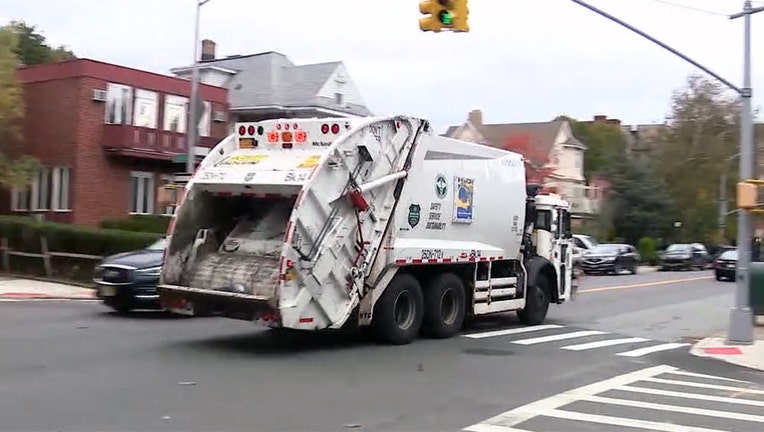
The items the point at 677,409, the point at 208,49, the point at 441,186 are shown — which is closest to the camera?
the point at 677,409

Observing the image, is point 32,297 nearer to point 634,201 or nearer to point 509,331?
point 509,331

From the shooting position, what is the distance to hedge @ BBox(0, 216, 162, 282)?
2350 centimetres

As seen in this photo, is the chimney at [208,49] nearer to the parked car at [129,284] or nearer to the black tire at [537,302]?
the parked car at [129,284]

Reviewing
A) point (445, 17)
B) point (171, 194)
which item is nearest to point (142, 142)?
point (171, 194)

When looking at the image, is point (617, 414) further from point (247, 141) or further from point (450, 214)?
point (247, 141)

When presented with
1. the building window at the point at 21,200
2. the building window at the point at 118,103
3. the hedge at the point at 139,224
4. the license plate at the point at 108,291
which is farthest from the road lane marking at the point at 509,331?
the building window at the point at 21,200

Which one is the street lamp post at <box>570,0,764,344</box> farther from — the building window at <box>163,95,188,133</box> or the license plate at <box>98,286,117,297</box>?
the building window at <box>163,95,188,133</box>

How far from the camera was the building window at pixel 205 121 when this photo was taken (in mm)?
36812

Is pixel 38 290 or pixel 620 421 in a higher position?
pixel 38 290

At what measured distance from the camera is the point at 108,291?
16312 millimetres

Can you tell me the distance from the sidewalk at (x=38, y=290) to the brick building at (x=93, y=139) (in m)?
8.15

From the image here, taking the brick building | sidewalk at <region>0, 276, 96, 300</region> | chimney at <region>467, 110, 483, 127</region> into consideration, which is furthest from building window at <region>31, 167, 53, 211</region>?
chimney at <region>467, 110, 483, 127</region>

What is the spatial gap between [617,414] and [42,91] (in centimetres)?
2810

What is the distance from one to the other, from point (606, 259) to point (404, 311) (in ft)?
98.6
